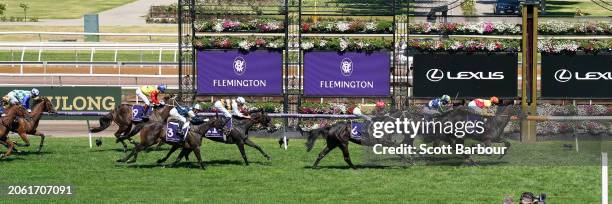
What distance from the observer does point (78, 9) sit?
68.1 meters

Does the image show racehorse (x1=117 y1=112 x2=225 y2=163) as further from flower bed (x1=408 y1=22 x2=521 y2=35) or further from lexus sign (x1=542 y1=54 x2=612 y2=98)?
lexus sign (x1=542 y1=54 x2=612 y2=98)

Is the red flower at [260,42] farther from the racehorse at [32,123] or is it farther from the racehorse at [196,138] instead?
the racehorse at [196,138]

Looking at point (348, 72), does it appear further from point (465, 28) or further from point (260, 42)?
point (465, 28)

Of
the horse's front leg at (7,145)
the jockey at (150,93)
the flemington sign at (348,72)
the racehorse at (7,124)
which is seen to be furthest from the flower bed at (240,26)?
the horse's front leg at (7,145)

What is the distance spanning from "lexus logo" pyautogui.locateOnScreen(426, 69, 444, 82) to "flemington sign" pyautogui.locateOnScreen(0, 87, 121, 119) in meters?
7.81

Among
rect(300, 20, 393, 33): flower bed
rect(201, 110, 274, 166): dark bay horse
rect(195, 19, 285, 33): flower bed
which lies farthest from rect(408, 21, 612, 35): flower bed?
rect(201, 110, 274, 166): dark bay horse

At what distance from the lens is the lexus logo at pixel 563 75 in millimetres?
29156

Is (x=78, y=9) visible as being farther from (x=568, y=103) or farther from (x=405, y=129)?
(x=405, y=129)

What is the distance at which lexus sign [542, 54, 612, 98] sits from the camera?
95.0 ft

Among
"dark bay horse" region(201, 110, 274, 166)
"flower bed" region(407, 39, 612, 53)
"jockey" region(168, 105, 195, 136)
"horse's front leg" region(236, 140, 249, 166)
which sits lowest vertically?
"horse's front leg" region(236, 140, 249, 166)

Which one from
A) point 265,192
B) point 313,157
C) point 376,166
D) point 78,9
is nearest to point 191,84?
point 313,157

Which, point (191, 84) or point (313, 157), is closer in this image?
point (313, 157)

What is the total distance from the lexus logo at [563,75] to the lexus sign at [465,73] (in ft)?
3.30

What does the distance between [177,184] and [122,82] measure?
17.3 metres
